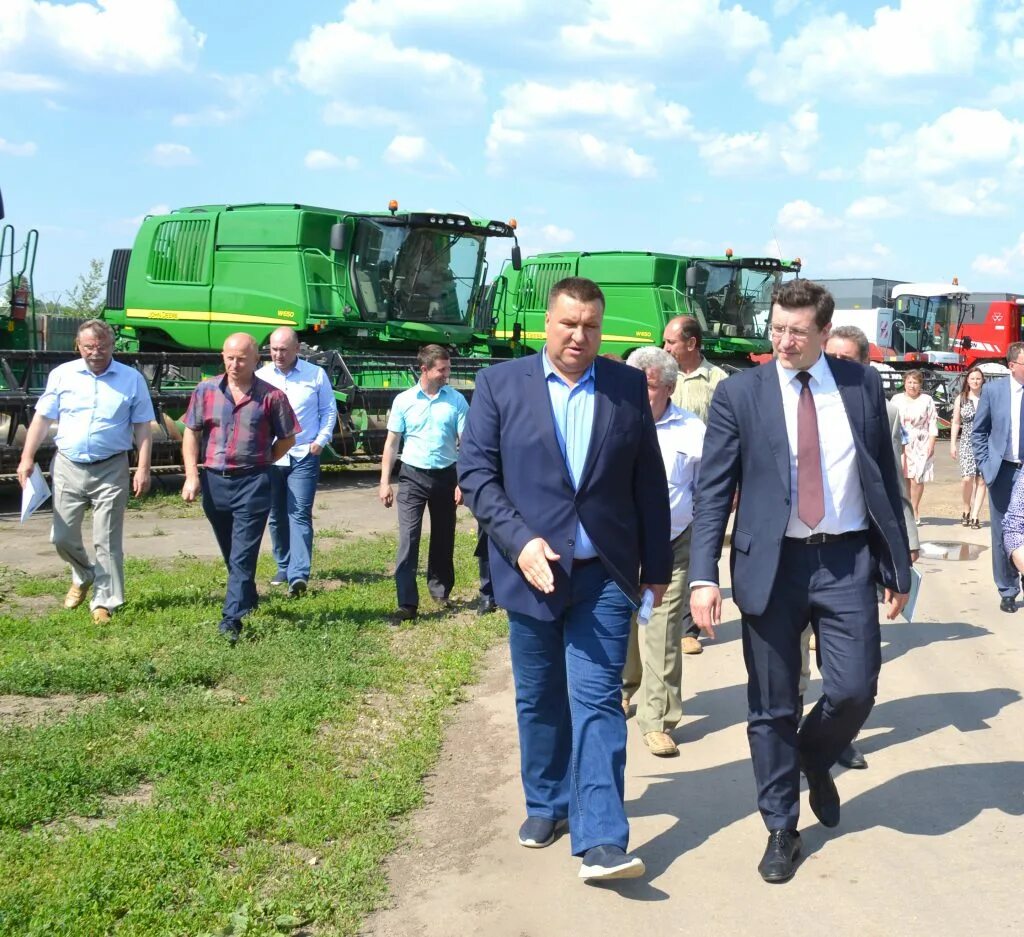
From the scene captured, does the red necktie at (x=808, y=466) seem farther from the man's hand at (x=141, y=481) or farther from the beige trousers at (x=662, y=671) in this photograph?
→ the man's hand at (x=141, y=481)

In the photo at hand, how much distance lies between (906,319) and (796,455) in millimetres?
32002

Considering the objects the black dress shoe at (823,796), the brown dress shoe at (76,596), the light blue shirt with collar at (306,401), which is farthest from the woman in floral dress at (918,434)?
the black dress shoe at (823,796)

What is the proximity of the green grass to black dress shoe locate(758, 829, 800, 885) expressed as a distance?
1.34m

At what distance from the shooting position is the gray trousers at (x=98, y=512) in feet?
27.7

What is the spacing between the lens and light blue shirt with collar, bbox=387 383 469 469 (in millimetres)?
8898

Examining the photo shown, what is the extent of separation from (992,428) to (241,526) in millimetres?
5404

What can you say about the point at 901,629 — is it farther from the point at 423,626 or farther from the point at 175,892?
the point at 175,892

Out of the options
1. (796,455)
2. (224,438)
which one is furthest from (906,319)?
(796,455)

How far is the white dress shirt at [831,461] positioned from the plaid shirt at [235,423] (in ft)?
13.8

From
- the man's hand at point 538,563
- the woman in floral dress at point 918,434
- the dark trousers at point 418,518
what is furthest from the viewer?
the woman in floral dress at point 918,434

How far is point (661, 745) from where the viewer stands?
19.2ft

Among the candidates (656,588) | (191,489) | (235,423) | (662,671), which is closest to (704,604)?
(656,588)

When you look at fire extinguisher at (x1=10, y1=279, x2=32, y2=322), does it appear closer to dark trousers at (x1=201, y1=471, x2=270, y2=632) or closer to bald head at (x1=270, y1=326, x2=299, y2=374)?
bald head at (x1=270, y1=326, x2=299, y2=374)

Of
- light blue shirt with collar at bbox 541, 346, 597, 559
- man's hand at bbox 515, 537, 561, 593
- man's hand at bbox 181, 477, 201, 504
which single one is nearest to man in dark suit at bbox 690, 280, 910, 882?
light blue shirt with collar at bbox 541, 346, 597, 559
